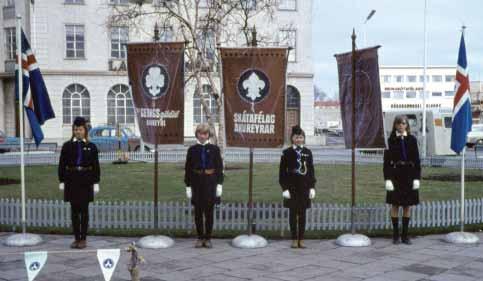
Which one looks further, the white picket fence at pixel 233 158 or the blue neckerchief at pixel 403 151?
the white picket fence at pixel 233 158

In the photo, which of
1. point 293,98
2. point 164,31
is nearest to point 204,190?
point 164,31

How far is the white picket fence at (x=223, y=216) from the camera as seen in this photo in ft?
33.9

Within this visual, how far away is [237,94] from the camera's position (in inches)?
367

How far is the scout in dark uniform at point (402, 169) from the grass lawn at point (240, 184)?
16.8 ft

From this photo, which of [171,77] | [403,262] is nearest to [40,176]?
[171,77]

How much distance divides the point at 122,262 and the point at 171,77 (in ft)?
10.0

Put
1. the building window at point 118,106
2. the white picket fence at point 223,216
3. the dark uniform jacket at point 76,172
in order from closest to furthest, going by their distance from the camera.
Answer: the dark uniform jacket at point 76,172 → the white picket fence at point 223,216 → the building window at point 118,106

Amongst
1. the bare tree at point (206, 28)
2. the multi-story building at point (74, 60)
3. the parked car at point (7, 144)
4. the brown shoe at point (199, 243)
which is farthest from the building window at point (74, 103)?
the brown shoe at point (199, 243)

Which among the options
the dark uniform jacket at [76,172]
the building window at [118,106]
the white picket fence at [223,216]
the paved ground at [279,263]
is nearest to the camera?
the paved ground at [279,263]

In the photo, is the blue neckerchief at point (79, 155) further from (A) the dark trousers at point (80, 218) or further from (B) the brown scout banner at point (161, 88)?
(B) the brown scout banner at point (161, 88)

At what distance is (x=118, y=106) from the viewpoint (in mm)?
41500

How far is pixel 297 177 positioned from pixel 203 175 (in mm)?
1491

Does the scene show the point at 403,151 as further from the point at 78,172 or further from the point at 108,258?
the point at 108,258

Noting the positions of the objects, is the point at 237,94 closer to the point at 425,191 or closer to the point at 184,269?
the point at 184,269
